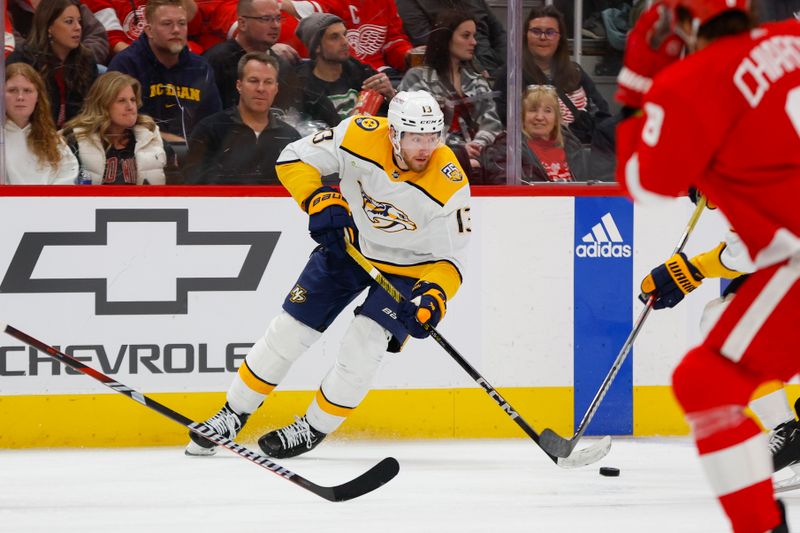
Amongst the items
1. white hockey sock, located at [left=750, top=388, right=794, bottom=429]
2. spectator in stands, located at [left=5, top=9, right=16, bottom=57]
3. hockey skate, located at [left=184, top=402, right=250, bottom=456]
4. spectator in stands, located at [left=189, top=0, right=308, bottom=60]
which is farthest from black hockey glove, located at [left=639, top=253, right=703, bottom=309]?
spectator in stands, located at [left=5, top=9, right=16, bottom=57]

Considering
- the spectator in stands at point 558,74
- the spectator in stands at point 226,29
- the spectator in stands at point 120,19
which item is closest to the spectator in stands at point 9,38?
the spectator in stands at point 120,19

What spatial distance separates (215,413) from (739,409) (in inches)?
103

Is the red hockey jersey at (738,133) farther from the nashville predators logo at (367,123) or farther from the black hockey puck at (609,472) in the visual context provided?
the nashville predators logo at (367,123)

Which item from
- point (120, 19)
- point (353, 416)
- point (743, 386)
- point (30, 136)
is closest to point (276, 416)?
point (353, 416)

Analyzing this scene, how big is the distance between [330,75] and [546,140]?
0.88 m

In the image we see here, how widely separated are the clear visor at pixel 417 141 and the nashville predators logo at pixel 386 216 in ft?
0.72

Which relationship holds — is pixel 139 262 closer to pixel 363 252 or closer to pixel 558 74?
pixel 363 252

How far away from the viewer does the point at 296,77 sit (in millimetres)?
4531

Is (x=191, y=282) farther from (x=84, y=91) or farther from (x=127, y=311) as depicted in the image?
(x=84, y=91)

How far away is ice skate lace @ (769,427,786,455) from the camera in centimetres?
356

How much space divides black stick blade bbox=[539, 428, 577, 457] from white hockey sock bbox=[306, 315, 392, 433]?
1.95ft

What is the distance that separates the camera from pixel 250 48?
4.49m

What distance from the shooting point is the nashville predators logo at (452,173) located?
4.01 meters

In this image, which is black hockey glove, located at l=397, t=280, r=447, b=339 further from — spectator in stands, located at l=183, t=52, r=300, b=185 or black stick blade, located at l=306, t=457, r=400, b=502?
spectator in stands, located at l=183, t=52, r=300, b=185
